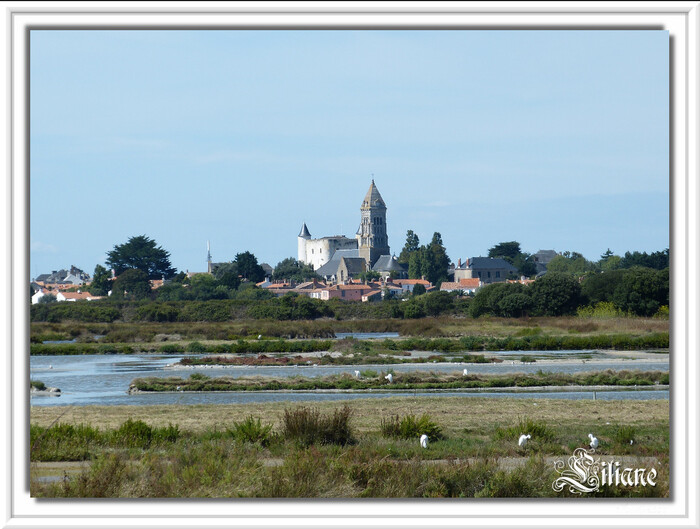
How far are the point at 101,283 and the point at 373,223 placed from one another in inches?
3100

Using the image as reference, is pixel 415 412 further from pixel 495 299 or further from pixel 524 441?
pixel 495 299

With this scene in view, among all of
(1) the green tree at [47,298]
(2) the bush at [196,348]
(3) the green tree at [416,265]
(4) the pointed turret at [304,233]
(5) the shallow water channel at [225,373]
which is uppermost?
(4) the pointed turret at [304,233]

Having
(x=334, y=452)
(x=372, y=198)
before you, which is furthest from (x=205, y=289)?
(x=372, y=198)

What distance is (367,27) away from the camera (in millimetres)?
6090

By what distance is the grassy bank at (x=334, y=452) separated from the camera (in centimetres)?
668

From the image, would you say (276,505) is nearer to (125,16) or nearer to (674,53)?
(125,16)

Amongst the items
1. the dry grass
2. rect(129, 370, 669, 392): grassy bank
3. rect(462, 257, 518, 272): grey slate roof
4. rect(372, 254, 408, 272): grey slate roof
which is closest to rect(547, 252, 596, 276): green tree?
rect(462, 257, 518, 272): grey slate roof

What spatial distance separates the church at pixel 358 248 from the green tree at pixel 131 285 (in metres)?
57.9

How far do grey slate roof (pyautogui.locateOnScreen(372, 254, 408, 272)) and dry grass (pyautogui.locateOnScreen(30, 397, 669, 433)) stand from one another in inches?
4219

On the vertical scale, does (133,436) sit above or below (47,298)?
above

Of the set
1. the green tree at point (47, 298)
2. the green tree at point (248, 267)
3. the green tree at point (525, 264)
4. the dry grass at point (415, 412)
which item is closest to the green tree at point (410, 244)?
the green tree at point (525, 264)

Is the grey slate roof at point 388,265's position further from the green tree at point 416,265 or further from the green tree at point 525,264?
the green tree at point 525,264

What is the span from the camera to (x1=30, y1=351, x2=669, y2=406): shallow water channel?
17.2 meters

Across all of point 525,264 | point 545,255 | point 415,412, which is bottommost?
point 415,412
